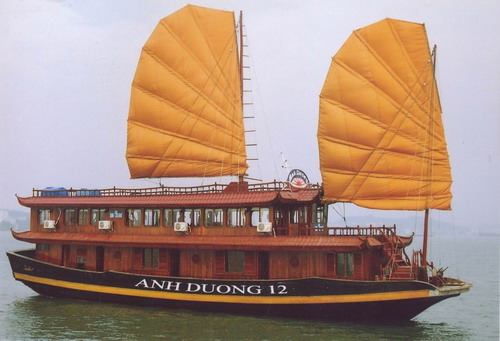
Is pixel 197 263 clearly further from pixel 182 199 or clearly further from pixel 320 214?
pixel 320 214

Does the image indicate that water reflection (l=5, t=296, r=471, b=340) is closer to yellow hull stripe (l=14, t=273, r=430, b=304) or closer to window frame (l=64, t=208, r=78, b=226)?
yellow hull stripe (l=14, t=273, r=430, b=304)

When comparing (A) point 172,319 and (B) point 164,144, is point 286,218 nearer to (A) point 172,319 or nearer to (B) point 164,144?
(A) point 172,319

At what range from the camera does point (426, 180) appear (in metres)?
17.2

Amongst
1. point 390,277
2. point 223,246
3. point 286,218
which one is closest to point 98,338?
point 223,246

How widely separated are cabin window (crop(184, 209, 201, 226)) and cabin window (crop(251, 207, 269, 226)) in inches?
69.0

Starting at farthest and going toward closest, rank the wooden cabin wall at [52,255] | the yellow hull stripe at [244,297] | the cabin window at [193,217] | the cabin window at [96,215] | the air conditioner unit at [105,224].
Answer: the wooden cabin wall at [52,255]
the cabin window at [96,215]
the air conditioner unit at [105,224]
the cabin window at [193,217]
the yellow hull stripe at [244,297]

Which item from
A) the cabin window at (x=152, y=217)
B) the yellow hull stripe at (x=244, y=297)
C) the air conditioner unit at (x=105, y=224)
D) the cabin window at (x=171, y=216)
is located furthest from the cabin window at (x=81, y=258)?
the cabin window at (x=171, y=216)

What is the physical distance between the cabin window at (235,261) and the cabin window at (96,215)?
15.5 feet

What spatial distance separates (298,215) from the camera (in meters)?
17.8

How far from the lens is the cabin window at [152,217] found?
63.0ft

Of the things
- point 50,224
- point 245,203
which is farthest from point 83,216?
point 245,203

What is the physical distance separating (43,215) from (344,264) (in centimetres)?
1060

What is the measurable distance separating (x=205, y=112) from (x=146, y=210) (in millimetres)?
3770

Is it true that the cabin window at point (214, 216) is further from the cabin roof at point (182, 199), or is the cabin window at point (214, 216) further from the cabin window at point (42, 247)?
the cabin window at point (42, 247)
